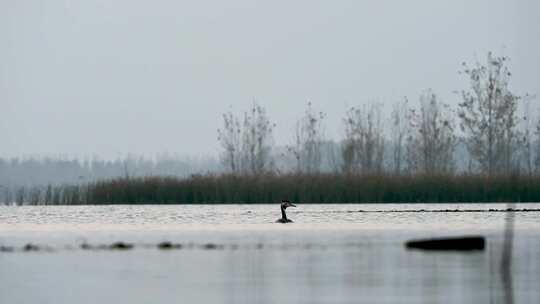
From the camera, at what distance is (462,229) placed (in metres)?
26.0

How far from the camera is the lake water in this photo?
44.6ft

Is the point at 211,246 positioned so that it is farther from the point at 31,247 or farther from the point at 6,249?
the point at 6,249

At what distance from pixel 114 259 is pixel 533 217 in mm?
14527

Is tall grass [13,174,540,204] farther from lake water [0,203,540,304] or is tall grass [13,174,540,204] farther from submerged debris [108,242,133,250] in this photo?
submerged debris [108,242,133,250]

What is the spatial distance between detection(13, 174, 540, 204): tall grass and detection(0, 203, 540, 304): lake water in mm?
8867

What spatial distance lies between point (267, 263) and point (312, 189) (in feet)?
77.0

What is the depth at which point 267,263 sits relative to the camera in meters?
17.5

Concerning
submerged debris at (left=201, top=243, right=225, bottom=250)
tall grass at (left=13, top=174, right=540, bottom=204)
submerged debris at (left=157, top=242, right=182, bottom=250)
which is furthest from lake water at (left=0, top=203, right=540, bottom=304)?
tall grass at (left=13, top=174, right=540, bottom=204)

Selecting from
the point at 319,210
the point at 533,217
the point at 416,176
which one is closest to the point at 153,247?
the point at 533,217

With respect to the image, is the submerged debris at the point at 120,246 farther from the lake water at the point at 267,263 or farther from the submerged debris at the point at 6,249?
the submerged debris at the point at 6,249

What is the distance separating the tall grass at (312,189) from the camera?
40.4m

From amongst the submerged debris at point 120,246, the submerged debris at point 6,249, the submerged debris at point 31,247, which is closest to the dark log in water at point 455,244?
the submerged debris at point 120,246

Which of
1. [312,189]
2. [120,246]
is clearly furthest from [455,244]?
[312,189]

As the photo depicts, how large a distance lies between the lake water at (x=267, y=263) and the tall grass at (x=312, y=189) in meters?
8.87
